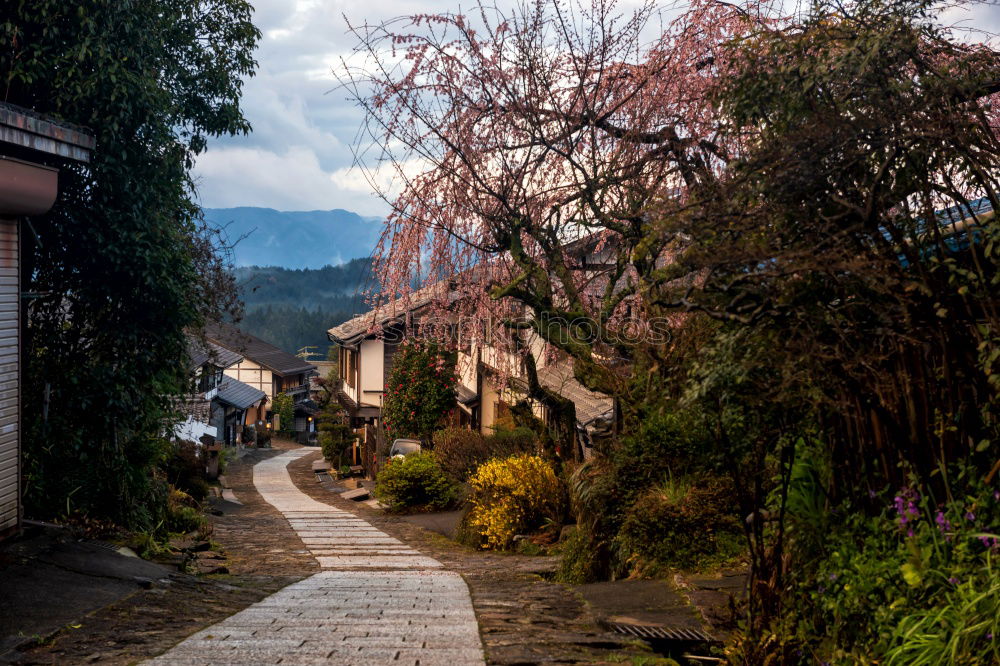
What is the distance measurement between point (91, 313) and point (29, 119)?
4.74 m

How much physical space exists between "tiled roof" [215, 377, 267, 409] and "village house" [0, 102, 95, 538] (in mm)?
38546

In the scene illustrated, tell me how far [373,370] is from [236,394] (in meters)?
20.0

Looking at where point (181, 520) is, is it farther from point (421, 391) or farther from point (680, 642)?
point (421, 391)

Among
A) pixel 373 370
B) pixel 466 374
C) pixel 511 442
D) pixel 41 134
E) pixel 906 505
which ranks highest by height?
pixel 41 134

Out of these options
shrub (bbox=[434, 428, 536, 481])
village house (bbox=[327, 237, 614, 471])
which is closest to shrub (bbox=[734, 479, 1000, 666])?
village house (bbox=[327, 237, 614, 471])

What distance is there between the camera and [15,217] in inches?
361

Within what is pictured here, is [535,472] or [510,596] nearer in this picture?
[510,596]

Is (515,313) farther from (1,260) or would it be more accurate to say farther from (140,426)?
(1,260)

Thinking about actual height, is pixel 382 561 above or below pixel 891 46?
below

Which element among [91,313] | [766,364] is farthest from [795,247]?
[91,313]

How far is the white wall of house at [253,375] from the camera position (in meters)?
66.8

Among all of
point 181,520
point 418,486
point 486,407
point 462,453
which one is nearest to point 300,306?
point 486,407

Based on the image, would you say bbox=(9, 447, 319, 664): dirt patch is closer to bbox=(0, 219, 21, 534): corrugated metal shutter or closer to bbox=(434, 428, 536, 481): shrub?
bbox=(0, 219, 21, 534): corrugated metal shutter

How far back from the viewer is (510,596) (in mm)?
9508
